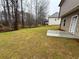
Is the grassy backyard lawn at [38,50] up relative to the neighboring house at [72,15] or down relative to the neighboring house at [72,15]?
down

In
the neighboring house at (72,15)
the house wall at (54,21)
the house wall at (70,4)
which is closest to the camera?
Answer: the house wall at (70,4)

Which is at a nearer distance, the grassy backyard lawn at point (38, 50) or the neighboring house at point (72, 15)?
the grassy backyard lawn at point (38, 50)

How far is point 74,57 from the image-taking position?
342cm

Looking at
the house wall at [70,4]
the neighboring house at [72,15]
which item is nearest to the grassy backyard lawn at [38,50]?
the neighboring house at [72,15]

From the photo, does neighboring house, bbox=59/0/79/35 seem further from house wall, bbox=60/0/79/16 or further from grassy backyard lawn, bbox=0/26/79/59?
grassy backyard lawn, bbox=0/26/79/59

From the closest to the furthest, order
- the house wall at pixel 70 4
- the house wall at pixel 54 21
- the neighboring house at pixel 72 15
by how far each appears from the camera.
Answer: the house wall at pixel 70 4, the neighboring house at pixel 72 15, the house wall at pixel 54 21

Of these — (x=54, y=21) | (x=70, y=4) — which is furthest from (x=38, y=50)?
Result: (x=54, y=21)

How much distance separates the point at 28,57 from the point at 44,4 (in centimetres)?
2588

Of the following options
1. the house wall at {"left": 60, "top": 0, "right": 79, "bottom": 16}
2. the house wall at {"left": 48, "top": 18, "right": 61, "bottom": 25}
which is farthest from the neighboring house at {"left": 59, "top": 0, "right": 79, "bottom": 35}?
the house wall at {"left": 48, "top": 18, "right": 61, "bottom": 25}

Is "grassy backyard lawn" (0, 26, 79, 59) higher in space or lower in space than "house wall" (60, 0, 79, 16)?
lower

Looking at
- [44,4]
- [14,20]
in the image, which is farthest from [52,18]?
[14,20]

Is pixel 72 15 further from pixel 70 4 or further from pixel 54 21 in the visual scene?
pixel 54 21

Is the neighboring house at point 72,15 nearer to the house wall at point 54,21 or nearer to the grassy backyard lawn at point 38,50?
the grassy backyard lawn at point 38,50

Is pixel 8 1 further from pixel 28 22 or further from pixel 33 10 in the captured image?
pixel 33 10
